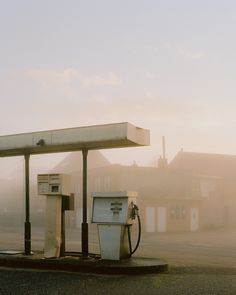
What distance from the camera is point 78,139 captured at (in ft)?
36.9

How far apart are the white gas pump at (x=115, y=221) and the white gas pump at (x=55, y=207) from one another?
33.4 inches

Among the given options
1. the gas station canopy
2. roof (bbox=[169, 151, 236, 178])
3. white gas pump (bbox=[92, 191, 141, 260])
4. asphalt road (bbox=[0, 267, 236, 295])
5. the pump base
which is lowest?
asphalt road (bbox=[0, 267, 236, 295])

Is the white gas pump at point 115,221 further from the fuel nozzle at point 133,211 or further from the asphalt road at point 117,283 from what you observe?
the asphalt road at point 117,283

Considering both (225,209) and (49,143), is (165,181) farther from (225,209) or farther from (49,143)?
(49,143)

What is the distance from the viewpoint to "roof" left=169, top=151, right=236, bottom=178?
216 ft

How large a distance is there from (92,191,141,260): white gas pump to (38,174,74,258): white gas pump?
0.85 metres

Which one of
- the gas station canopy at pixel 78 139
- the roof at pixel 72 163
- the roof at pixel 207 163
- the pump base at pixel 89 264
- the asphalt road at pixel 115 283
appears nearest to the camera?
the asphalt road at pixel 115 283

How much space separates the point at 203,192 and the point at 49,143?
45.3 m

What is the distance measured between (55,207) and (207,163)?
57.5 meters

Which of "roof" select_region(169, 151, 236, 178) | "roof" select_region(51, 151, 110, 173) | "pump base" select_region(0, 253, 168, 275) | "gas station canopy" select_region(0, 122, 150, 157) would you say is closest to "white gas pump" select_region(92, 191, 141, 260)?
"pump base" select_region(0, 253, 168, 275)

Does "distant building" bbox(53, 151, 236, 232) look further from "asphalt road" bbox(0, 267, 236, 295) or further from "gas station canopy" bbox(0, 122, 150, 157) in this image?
"asphalt road" bbox(0, 267, 236, 295)

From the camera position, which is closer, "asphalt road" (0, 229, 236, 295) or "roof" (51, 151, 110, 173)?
"asphalt road" (0, 229, 236, 295)

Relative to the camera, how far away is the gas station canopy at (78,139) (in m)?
10.8

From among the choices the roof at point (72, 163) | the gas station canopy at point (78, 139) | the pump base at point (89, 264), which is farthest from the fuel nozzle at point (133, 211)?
the roof at point (72, 163)
